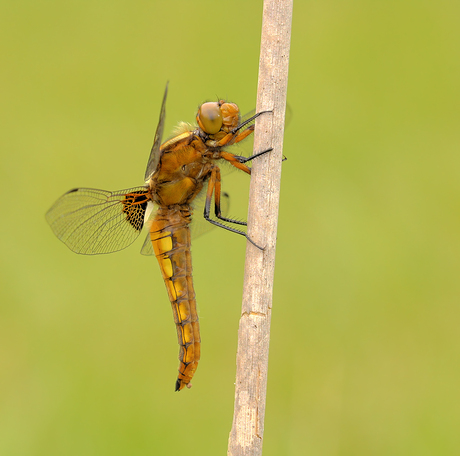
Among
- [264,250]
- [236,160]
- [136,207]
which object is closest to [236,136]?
[236,160]

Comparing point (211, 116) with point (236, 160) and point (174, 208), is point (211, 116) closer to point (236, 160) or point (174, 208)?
point (236, 160)

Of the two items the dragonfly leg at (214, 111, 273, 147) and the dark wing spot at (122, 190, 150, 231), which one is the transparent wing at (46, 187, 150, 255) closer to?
the dark wing spot at (122, 190, 150, 231)

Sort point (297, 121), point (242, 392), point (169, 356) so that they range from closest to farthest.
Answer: point (242, 392) → point (169, 356) → point (297, 121)

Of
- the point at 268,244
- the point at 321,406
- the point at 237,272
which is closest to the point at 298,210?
the point at 237,272

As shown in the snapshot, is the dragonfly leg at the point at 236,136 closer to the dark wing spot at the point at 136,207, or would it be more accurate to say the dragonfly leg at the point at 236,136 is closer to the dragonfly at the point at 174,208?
the dragonfly at the point at 174,208

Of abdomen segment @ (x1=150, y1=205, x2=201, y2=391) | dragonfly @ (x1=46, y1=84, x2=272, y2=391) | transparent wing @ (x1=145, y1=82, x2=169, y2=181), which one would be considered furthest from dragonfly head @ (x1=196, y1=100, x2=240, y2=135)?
abdomen segment @ (x1=150, y1=205, x2=201, y2=391)

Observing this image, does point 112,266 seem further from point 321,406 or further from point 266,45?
point 266,45

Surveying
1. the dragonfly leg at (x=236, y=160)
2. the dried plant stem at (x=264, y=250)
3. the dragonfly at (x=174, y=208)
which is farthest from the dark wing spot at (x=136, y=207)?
the dried plant stem at (x=264, y=250)
